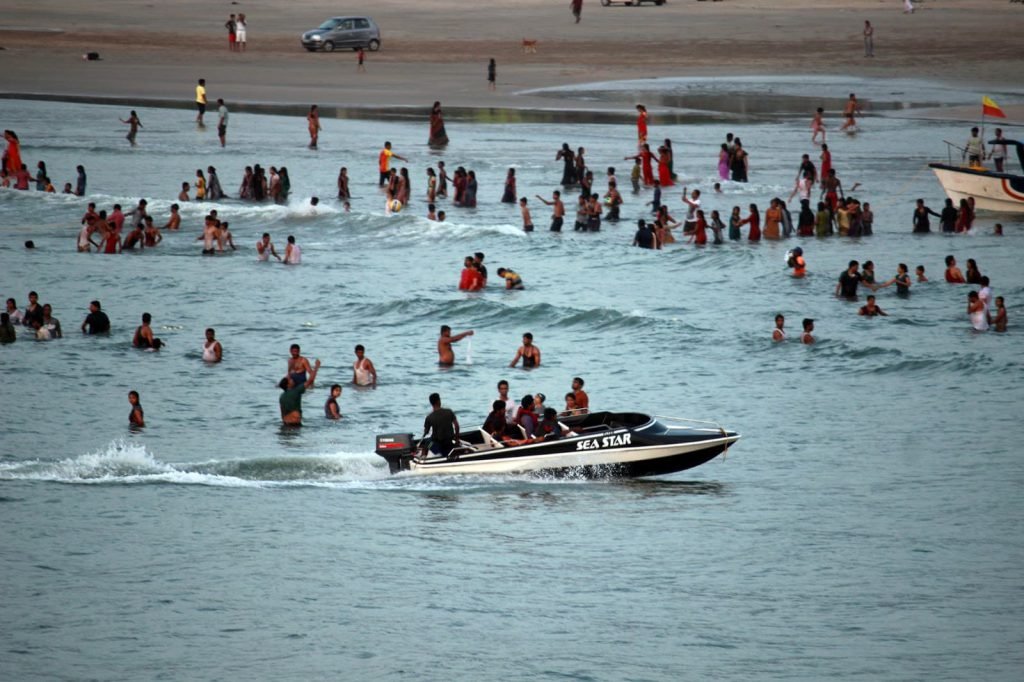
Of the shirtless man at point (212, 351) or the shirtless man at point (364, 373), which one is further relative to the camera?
the shirtless man at point (212, 351)

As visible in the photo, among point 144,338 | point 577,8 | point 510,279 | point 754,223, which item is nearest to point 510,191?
point 754,223

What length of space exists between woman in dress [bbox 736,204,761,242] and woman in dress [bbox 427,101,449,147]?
668 inches

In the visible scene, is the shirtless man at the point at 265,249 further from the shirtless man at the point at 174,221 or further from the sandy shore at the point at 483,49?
the sandy shore at the point at 483,49

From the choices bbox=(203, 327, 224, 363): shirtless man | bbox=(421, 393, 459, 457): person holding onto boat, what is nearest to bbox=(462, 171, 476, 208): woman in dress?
bbox=(203, 327, 224, 363): shirtless man

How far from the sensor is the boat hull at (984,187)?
161 ft

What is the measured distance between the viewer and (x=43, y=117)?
69.1 m

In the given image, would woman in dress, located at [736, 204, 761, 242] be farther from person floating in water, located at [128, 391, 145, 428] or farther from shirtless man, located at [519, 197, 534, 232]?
person floating in water, located at [128, 391, 145, 428]

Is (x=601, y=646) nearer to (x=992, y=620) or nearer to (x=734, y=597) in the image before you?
(x=734, y=597)

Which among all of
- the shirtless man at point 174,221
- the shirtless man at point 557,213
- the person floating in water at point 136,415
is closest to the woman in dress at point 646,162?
the shirtless man at point 557,213

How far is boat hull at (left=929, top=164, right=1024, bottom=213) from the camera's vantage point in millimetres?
48938

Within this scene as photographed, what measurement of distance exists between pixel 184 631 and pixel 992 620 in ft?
35.2

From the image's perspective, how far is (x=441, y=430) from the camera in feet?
82.3

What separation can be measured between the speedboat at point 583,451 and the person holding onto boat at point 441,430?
91mm

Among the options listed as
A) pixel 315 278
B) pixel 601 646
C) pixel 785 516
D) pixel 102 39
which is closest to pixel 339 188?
pixel 315 278
